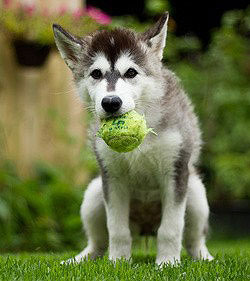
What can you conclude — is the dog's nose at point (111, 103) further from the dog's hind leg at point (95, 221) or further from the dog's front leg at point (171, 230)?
the dog's hind leg at point (95, 221)

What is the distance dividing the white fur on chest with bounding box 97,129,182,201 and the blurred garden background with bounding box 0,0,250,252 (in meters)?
2.65

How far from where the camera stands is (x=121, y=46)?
4.57m

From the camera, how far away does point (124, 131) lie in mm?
4195

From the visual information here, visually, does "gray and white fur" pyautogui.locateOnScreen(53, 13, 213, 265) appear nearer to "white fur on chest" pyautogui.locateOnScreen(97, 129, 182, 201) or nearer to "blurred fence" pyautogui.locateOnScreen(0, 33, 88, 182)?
"white fur on chest" pyautogui.locateOnScreen(97, 129, 182, 201)

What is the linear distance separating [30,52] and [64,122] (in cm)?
104

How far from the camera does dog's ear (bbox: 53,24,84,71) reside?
4.89 metres

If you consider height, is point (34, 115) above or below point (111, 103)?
below

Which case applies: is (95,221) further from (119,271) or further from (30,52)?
(30,52)

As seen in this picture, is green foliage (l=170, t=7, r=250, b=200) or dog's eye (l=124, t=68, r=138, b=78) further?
green foliage (l=170, t=7, r=250, b=200)

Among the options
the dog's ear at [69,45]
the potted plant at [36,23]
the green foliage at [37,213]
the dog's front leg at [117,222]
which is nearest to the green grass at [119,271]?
the dog's front leg at [117,222]

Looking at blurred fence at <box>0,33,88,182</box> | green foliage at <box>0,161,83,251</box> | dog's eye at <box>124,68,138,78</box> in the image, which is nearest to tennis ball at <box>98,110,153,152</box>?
dog's eye at <box>124,68,138,78</box>

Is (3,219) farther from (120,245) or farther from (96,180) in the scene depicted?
(120,245)

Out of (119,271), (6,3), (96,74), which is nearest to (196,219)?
(119,271)

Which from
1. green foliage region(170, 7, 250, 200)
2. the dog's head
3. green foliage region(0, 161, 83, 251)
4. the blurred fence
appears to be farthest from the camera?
green foliage region(170, 7, 250, 200)
